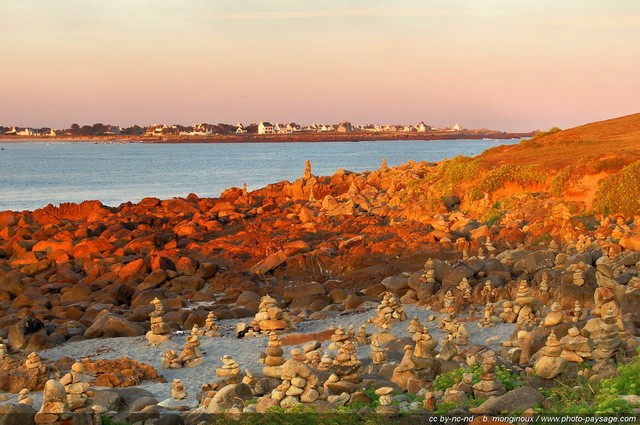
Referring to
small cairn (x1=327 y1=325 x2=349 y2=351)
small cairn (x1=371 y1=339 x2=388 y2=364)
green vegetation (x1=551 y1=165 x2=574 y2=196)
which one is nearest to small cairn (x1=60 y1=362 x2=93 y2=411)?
small cairn (x1=327 y1=325 x2=349 y2=351)

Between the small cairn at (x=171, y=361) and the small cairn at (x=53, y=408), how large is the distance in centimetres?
360

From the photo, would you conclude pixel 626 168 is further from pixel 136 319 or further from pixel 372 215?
pixel 136 319

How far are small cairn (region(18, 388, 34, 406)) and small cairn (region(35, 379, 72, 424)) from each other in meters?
1.35

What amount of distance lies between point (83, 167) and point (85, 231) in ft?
238

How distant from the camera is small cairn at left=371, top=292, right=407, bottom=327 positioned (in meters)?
14.3

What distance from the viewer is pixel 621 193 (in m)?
22.7

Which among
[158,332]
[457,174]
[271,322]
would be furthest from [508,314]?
[457,174]

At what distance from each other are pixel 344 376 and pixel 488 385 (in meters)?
1.76

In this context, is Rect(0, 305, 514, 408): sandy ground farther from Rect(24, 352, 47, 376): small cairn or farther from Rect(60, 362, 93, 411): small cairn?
Rect(60, 362, 93, 411): small cairn

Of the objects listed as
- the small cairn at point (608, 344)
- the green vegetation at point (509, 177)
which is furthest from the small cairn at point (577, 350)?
the green vegetation at point (509, 177)

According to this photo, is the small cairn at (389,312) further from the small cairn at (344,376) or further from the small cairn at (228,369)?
the small cairn at (344,376)

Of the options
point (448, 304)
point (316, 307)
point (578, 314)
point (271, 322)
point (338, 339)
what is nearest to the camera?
point (338, 339)

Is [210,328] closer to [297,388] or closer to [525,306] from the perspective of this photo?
[525,306]

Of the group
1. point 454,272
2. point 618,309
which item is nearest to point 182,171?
point 454,272
